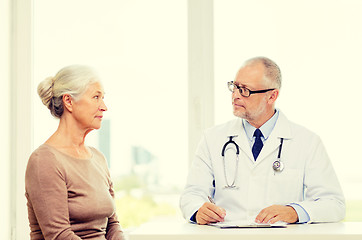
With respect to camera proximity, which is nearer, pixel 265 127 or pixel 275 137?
pixel 275 137

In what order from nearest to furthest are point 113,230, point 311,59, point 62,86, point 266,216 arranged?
point 266,216 → point 62,86 → point 113,230 → point 311,59

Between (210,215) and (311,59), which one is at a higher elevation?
(311,59)

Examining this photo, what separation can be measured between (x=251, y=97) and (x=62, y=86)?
0.93 metres

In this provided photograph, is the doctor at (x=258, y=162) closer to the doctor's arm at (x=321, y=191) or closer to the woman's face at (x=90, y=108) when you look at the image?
the doctor's arm at (x=321, y=191)

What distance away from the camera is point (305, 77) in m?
3.38

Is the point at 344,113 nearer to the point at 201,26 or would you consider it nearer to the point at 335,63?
the point at 335,63

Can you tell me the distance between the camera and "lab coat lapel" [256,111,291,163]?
2.54m

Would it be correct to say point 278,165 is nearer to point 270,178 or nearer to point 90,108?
point 270,178

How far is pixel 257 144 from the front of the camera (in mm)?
2660

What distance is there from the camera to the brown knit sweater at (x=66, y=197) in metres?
2.18

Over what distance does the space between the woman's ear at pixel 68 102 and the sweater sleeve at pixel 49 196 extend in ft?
0.92

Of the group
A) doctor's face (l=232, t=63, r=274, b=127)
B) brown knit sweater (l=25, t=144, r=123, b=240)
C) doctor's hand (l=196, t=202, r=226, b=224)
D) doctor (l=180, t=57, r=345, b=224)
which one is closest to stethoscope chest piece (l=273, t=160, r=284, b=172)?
doctor (l=180, t=57, r=345, b=224)
